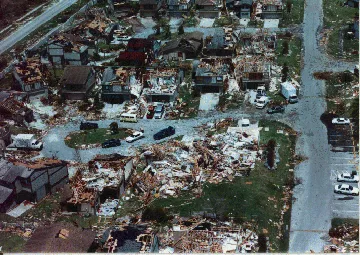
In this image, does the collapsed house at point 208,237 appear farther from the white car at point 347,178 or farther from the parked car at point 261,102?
the parked car at point 261,102

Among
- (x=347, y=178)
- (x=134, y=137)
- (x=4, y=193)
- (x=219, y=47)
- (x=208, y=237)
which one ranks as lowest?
(x=208, y=237)

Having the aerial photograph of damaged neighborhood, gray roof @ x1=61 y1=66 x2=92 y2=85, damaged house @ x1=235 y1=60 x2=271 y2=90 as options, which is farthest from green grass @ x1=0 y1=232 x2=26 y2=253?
damaged house @ x1=235 y1=60 x2=271 y2=90

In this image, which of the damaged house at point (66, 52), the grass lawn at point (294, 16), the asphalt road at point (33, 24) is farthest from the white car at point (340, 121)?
the asphalt road at point (33, 24)

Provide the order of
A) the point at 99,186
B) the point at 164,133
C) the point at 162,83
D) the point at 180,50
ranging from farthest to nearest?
the point at 180,50 < the point at 162,83 < the point at 164,133 < the point at 99,186

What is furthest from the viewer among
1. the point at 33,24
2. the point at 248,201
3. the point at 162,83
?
the point at 33,24

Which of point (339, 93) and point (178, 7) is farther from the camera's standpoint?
point (178, 7)

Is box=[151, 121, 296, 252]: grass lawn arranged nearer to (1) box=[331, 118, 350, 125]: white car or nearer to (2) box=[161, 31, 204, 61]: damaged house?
(1) box=[331, 118, 350, 125]: white car

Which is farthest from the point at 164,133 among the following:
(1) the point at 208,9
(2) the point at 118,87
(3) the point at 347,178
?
(1) the point at 208,9

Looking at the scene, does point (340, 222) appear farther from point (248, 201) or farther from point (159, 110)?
point (159, 110)
